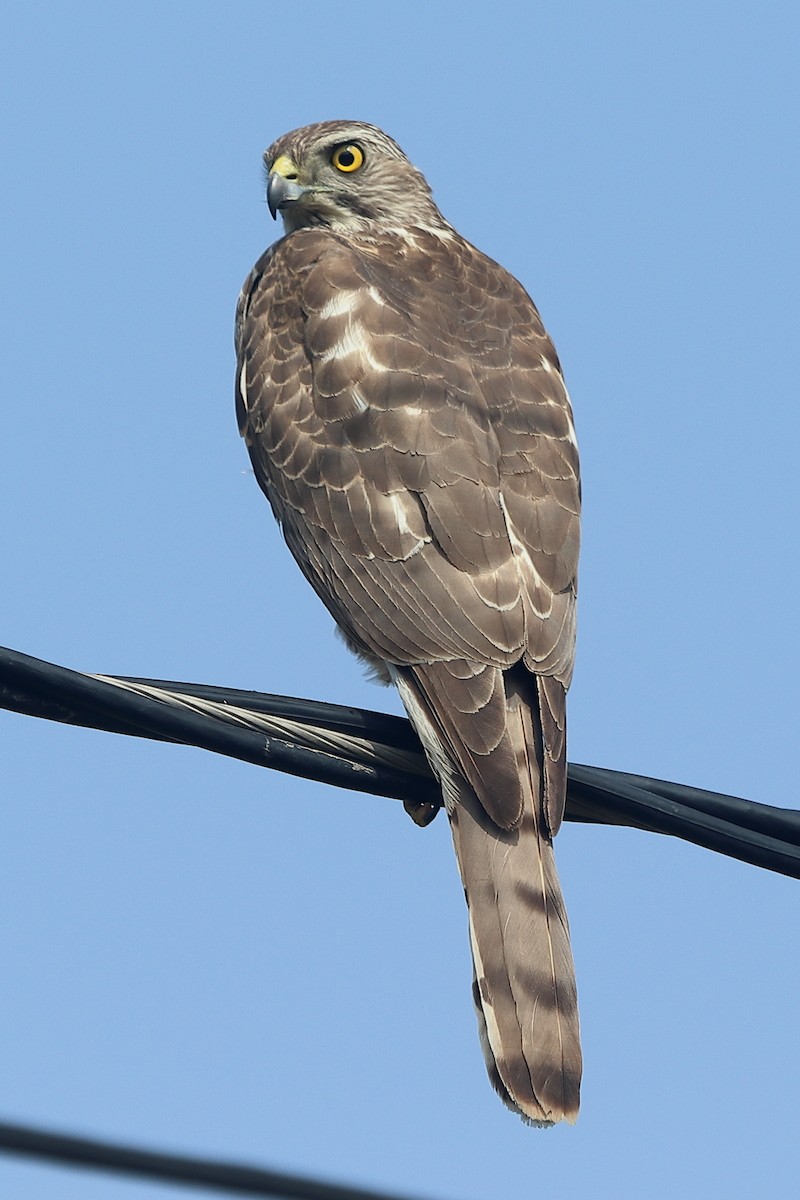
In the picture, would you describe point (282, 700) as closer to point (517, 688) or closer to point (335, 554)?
point (517, 688)

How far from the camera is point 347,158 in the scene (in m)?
7.62

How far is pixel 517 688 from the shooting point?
4824 millimetres

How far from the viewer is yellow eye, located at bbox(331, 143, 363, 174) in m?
7.59

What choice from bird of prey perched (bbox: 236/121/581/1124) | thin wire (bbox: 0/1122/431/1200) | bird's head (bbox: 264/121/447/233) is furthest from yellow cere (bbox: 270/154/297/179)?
thin wire (bbox: 0/1122/431/1200)

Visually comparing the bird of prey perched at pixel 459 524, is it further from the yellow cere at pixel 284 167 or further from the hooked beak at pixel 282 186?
the yellow cere at pixel 284 167

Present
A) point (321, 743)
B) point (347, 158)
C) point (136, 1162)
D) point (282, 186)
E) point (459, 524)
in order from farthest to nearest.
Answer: point (347, 158) → point (282, 186) → point (459, 524) → point (321, 743) → point (136, 1162)

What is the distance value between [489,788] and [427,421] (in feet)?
4.78

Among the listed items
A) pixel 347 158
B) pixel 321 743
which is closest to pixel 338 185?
pixel 347 158

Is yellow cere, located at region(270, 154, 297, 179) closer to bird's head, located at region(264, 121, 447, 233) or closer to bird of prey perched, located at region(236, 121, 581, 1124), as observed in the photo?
bird's head, located at region(264, 121, 447, 233)

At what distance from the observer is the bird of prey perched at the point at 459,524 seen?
4.51 m

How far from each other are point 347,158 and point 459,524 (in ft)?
10.4

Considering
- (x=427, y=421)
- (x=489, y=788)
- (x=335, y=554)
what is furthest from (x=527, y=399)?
(x=489, y=788)

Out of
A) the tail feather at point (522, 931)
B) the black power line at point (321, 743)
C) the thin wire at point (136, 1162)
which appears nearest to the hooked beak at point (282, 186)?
the tail feather at point (522, 931)

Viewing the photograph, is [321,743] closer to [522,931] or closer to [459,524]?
[522,931]
